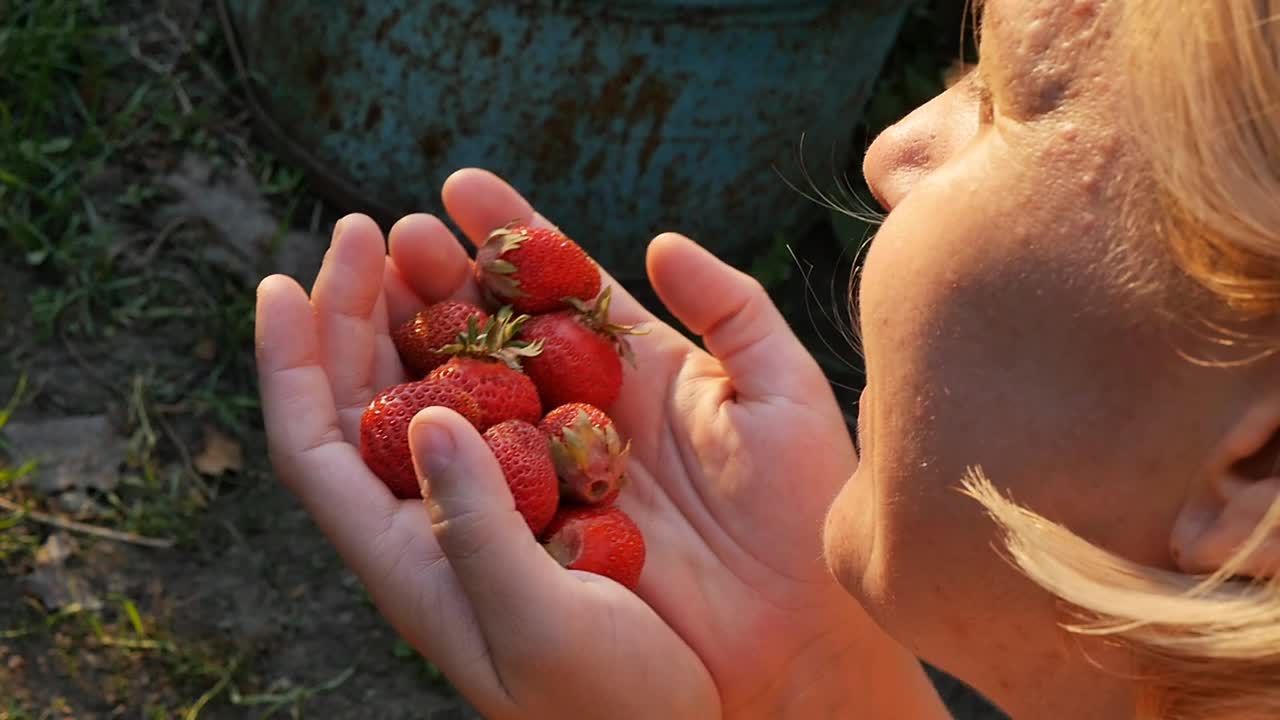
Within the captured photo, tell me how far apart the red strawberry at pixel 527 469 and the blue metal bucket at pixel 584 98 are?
1126 mm

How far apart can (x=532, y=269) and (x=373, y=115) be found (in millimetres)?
1115

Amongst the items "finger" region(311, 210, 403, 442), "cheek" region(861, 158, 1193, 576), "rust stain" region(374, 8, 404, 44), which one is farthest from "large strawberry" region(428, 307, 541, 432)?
"rust stain" region(374, 8, 404, 44)

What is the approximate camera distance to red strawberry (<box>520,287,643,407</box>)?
5.44ft

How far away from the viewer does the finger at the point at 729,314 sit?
1.71m

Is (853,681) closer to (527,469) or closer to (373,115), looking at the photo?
(527,469)

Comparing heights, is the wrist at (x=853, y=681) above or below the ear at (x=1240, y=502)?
below

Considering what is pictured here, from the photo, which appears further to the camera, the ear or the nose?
the nose

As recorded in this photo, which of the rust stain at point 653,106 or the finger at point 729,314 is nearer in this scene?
the finger at point 729,314

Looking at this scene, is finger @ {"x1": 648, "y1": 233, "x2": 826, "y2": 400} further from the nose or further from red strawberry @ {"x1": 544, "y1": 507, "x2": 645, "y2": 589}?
the nose

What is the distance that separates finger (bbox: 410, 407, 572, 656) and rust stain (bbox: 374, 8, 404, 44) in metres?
1.38

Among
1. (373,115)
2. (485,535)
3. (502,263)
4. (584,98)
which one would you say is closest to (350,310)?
(502,263)

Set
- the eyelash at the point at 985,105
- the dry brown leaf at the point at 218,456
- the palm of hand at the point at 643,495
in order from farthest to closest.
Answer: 1. the dry brown leaf at the point at 218,456
2. the palm of hand at the point at 643,495
3. the eyelash at the point at 985,105

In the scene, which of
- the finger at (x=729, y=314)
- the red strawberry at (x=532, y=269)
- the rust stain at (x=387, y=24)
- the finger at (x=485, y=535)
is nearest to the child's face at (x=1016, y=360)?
the finger at (x=485, y=535)

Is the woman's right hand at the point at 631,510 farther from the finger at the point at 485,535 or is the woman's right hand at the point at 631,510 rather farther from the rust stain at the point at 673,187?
the rust stain at the point at 673,187
